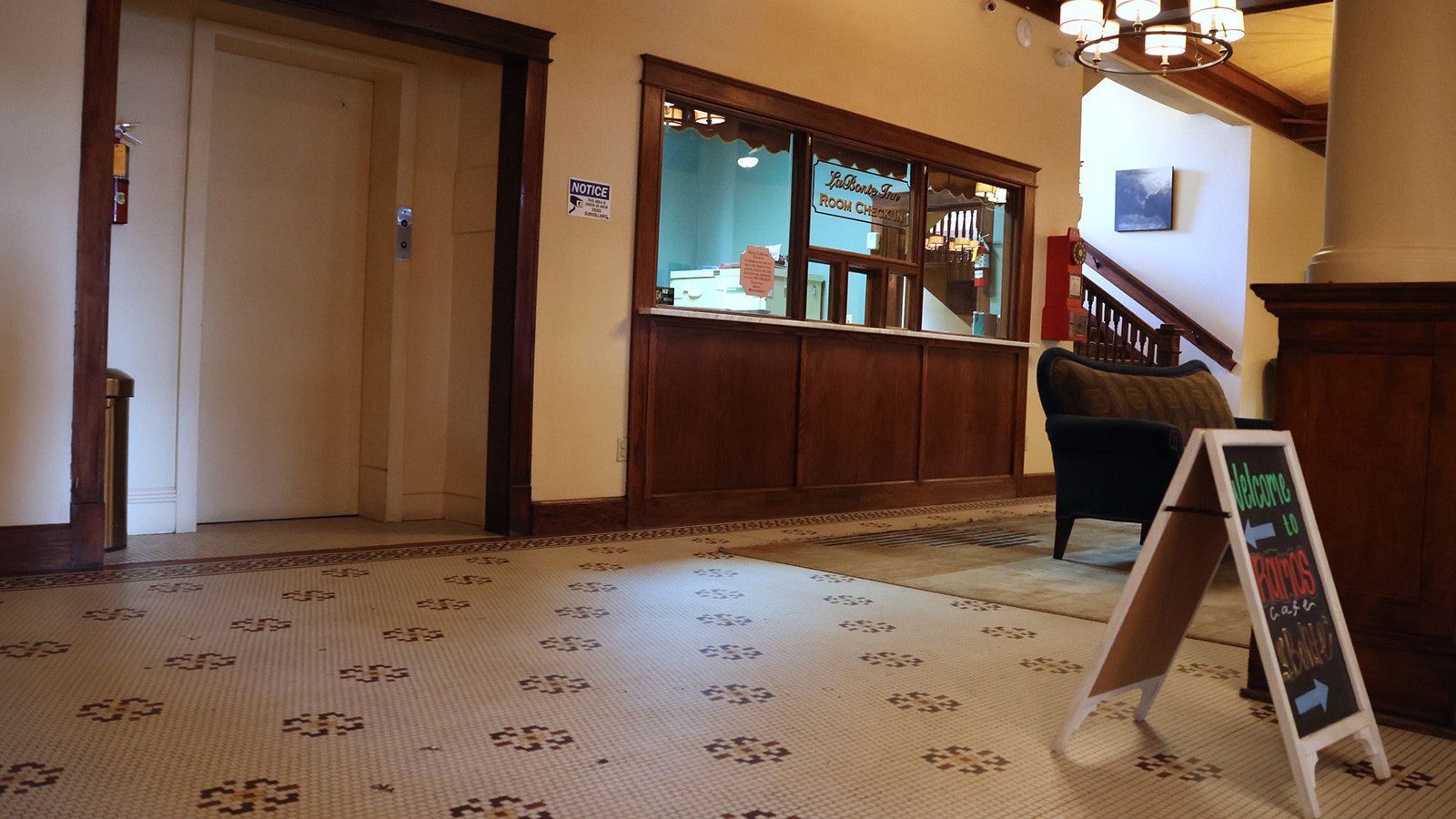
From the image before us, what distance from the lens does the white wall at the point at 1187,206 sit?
425 inches

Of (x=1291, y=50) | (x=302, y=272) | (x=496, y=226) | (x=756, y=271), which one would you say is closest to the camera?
→ (x=496, y=226)

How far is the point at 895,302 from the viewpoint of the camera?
21.9ft

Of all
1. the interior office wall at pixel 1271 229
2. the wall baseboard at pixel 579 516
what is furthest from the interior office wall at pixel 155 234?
the interior office wall at pixel 1271 229

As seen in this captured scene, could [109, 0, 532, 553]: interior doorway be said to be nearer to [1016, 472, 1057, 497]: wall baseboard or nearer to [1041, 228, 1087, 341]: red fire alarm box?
[1016, 472, 1057, 497]: wall baseboard

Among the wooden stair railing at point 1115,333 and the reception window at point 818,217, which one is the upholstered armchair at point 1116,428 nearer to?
the reception window at point 818,217

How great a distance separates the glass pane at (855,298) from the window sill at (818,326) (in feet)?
0.33

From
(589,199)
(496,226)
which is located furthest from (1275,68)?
(496,226)

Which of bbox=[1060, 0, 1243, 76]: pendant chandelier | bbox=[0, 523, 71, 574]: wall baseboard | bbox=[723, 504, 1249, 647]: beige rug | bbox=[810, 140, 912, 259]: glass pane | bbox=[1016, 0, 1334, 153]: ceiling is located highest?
bbox=[1016, 0, 1334, 153]: ceiling

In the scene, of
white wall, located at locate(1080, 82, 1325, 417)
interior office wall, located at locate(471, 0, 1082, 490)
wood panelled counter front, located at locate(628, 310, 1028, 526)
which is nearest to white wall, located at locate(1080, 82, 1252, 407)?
white wall, located at locate(1080, 82, 1325, 417)

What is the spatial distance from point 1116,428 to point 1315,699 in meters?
2.57

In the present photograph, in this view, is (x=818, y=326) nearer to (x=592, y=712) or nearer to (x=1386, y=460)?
(x=1386, y=460)

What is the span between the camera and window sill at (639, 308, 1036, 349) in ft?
17.6

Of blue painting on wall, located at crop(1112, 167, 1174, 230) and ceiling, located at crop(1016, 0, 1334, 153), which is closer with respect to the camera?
ceiling, located at crop(1016, 0, 1334, 153)

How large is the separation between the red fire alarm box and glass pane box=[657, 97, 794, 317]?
2578mm
